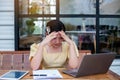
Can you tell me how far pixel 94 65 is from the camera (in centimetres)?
274

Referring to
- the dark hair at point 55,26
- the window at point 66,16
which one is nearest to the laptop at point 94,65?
the dark hair at point 55,26

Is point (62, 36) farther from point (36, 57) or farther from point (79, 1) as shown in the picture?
point (79, 1)

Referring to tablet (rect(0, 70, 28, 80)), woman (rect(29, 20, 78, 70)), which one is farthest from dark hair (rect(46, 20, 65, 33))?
tablet (rect(0, 70, 28, 80))

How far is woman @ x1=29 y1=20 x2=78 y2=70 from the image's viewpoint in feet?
10.6

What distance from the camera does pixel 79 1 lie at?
17.5 feet

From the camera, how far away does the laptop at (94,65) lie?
264 centimetres

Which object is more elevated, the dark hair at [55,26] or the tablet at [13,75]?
the dark hair at [55,26]

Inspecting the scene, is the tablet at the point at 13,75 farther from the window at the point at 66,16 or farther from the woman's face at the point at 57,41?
the window at the point at 66,16

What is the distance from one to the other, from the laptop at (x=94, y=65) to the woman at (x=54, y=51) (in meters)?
0.42

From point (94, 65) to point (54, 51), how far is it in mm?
721

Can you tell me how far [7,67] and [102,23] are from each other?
206cm

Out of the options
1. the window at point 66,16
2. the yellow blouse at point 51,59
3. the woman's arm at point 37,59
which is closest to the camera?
the woman's arm at point 37,59

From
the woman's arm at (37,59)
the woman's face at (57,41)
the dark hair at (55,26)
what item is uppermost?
the dark hair at (55,26)

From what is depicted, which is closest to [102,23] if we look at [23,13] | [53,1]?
[53,1]
